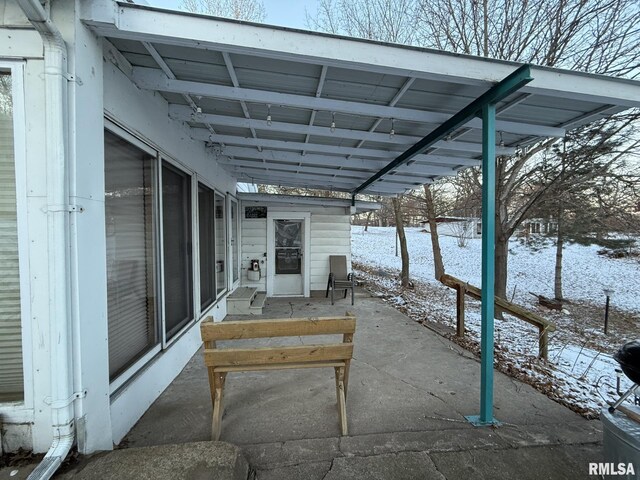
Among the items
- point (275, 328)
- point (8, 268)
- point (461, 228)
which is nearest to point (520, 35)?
point (275, 328)

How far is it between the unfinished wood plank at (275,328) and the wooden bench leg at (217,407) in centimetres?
30

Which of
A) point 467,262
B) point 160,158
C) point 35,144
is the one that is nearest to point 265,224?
point 160,158

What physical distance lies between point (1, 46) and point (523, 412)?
13.3 ft

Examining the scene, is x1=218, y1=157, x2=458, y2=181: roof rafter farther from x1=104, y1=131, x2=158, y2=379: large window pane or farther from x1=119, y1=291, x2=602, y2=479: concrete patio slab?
x1=119, y1=291, x2=602, y2=479: concrete patio slab

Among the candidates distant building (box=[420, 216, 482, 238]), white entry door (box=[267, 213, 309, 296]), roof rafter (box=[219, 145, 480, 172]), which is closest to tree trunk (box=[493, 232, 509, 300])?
roof rafter (box=[219, 145, 480, 172])

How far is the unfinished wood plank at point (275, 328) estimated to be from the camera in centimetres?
207

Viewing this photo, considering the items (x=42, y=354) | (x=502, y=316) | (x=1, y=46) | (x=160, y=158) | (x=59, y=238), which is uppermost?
(x=1, y=46)

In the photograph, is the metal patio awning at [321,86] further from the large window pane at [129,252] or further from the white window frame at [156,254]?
the large window pane at [129,252]

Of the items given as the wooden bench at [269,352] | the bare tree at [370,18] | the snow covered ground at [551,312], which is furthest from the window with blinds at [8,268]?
the bare tree at [370,18]

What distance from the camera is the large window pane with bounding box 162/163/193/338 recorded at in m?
2.91

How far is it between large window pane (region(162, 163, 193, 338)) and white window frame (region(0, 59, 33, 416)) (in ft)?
3.95

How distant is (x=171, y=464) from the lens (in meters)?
1.54

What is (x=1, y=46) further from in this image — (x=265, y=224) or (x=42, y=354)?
(x=265, y=224)

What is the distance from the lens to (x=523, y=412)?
2.45 metres
